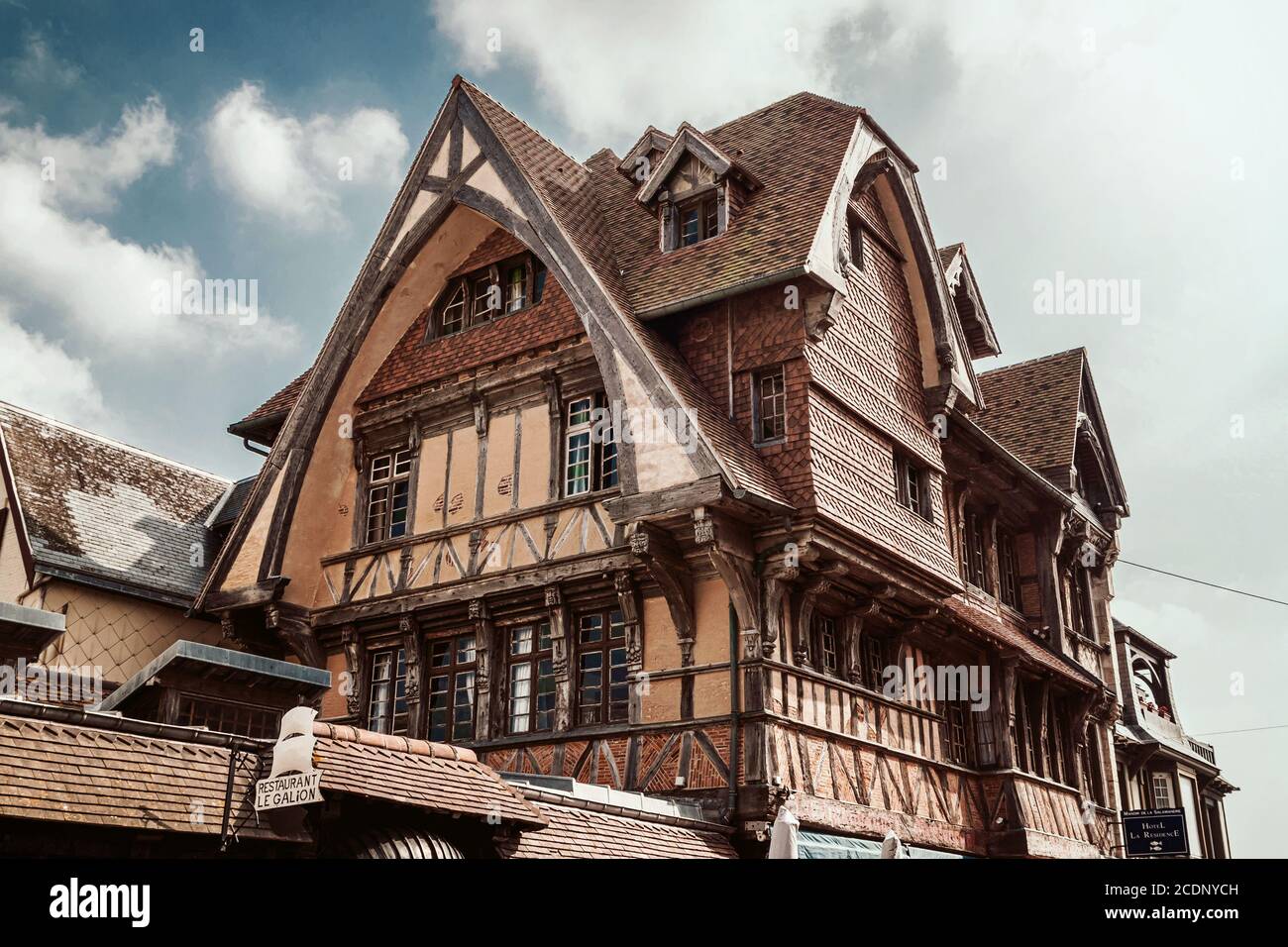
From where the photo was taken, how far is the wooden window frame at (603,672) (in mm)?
15289

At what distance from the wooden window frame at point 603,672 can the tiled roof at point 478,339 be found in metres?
3.83

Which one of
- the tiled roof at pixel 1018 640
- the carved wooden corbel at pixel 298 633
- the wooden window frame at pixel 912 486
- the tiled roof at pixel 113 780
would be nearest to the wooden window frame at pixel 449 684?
the carved wooden corbel at pixel 298 633

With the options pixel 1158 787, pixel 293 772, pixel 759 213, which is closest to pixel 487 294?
pixel 759 213

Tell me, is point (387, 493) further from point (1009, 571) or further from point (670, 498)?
point (1009, 571)

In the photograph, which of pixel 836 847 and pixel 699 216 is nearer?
pixel 836 847

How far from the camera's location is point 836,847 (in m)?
13.9

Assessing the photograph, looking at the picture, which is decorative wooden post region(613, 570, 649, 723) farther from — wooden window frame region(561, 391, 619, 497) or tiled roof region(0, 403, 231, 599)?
tiled roof region(0, 403, 231, 599)

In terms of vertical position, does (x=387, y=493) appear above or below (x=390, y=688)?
above

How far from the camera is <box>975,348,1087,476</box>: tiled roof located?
23.5m

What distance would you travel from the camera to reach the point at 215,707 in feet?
41.4

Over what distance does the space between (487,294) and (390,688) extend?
5.78m
